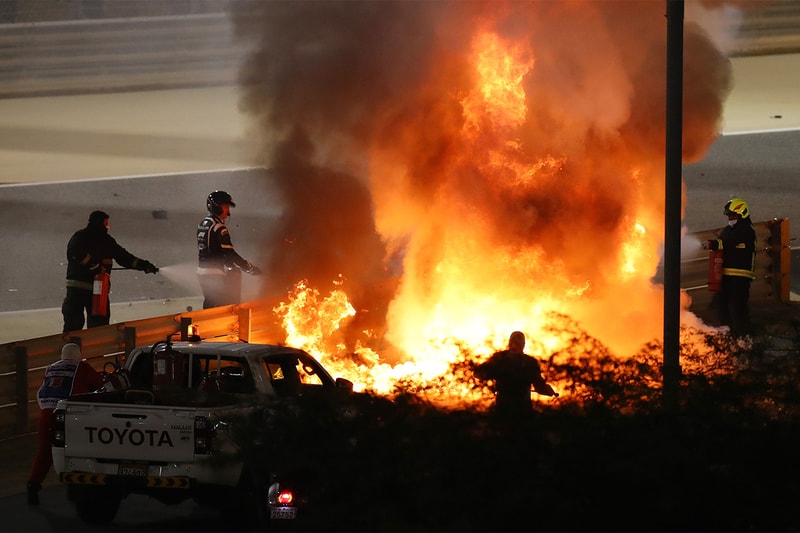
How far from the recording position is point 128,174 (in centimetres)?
2617

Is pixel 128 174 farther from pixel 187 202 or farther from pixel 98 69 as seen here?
pixel 98 69

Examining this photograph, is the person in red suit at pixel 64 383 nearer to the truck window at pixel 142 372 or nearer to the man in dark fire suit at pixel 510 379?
the truck window at pixel 142 372

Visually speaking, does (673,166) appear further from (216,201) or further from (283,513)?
(216,201)

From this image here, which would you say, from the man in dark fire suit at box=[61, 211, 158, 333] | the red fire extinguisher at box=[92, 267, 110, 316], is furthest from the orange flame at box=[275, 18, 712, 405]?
the man in dark fire suit at box=[61, 211, 158, 333]

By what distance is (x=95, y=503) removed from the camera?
32.8ft

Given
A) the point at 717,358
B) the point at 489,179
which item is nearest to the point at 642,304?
the point at 489,179

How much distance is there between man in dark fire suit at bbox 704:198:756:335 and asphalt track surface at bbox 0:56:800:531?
3.26m

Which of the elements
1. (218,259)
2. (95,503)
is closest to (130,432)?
(95,503)

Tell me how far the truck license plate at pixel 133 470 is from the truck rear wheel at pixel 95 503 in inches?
11.9

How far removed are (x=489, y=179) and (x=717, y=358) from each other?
20.7 feet

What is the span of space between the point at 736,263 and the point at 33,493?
398 inches

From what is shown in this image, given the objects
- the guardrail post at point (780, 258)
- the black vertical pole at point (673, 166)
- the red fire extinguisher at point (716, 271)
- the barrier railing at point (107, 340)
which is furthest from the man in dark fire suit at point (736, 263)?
the black vertical pole at point (673, 166)

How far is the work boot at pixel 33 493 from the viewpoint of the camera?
10891mm

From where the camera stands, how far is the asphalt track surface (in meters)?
21.1
